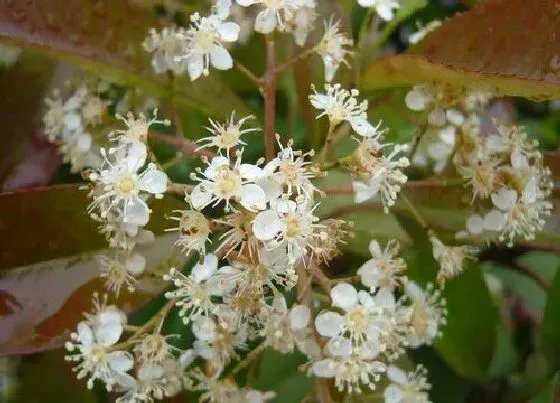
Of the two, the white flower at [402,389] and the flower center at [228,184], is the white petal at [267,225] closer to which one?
the flower center at [228,184]

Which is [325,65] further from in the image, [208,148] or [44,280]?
[44,280]

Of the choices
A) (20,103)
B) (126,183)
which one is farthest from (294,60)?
(20,103)

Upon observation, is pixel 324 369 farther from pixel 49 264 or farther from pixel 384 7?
pixel 384 7

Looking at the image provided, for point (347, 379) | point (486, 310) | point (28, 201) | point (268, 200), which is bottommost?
point (486, 310)

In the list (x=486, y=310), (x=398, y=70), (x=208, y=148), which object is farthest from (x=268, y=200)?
(x=486, y=310)

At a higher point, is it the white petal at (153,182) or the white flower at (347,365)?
the white petal at (153,182)

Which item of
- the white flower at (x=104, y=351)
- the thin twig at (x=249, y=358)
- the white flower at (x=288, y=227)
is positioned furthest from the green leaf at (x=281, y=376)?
the white flower at (x=288, y=227)
